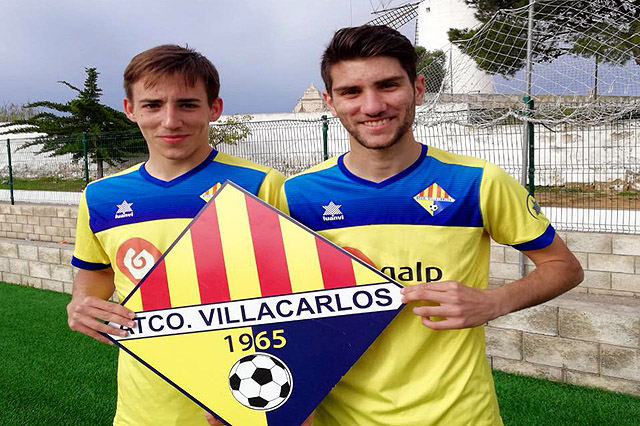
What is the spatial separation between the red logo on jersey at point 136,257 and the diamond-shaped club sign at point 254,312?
24 centimetres

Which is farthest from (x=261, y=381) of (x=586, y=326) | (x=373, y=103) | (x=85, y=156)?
(x=85, y=156)

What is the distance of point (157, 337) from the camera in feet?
4.78

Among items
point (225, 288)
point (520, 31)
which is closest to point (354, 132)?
point (225, 288)

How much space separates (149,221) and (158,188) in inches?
4.4

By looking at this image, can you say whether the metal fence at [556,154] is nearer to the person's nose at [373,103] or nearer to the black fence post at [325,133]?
the black fence post at [325,133]

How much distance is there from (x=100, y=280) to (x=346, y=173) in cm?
101

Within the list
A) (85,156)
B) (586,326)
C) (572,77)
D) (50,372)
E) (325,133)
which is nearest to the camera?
(586,326)

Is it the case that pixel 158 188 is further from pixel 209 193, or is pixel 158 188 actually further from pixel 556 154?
pixel 556 154

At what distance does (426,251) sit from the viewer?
1.40 m

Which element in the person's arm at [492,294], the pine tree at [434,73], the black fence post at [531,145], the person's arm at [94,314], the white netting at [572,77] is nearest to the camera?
the person's arm at [492,294]

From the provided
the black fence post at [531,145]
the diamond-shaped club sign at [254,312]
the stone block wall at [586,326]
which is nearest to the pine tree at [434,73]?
the black fence post at [531,145]

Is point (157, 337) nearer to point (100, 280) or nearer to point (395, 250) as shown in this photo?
point (100, 280)

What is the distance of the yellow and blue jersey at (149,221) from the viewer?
168 cm

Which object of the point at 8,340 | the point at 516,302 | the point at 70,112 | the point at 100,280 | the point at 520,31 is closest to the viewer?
the point at 516,302
